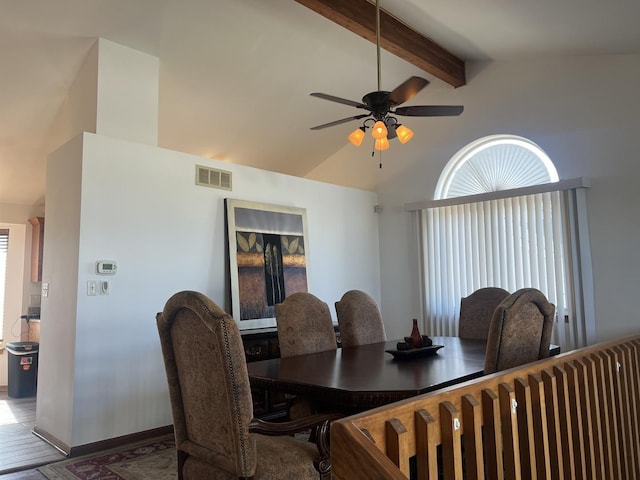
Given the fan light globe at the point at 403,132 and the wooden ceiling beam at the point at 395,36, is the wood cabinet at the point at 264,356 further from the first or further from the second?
the wooden ceiling beam at the point at 395,36

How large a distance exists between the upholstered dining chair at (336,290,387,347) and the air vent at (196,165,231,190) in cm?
169

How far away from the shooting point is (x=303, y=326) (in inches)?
120

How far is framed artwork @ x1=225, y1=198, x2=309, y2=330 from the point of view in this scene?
4.39 metres

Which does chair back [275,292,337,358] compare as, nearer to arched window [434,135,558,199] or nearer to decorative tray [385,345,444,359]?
decorative tray [385,345,444,359]

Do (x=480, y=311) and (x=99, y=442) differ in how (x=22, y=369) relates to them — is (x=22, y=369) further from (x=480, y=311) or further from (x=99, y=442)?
(x=480, y=311)

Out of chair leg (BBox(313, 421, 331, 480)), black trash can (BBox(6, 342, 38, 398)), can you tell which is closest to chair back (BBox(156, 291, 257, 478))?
chair leg (BBox(313, 421, 331, 480))

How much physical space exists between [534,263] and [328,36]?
3.01 meters

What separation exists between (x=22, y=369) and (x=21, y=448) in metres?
2.05

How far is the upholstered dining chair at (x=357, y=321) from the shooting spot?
3459 millimetres

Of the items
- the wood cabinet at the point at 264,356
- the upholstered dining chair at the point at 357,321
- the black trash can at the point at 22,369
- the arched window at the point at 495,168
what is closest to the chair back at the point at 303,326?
the upholstered dining chair at the point at 357,321

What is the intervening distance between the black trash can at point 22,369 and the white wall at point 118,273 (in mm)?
1695

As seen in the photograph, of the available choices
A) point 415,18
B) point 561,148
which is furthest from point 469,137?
point 415,18

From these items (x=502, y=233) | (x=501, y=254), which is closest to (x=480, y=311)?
(x=501, y=254)

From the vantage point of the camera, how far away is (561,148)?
15.3 feet
